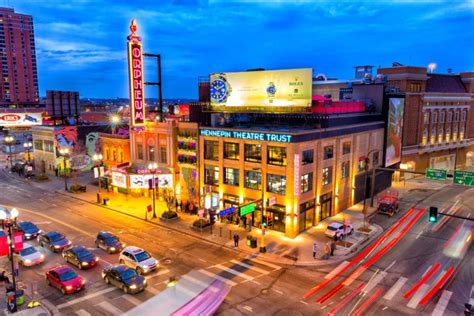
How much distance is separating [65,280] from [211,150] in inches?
945

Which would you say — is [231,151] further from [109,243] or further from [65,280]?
[65,280]

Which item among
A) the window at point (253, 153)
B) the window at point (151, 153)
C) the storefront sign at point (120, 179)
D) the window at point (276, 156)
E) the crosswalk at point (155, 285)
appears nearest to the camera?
the crosswalk at point (155, 285)

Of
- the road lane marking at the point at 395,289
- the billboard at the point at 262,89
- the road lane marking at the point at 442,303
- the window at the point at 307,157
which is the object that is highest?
the billboard at the point at 262,89

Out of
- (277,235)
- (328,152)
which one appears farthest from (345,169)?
(277,235)

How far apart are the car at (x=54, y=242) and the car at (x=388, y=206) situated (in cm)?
3759

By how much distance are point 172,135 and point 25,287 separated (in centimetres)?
2659

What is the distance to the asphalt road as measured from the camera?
25.6 metres

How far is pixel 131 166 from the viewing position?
56062 millimetres

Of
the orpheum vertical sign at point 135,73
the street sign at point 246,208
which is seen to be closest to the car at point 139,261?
the street sign at point 246,208

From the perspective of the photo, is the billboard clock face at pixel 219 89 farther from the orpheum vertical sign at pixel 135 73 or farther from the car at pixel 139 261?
the car at pixel 139 261

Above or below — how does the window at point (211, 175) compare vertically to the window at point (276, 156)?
below

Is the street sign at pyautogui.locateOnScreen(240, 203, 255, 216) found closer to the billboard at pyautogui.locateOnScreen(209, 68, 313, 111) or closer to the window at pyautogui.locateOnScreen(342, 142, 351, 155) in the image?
the billboard at pyautogui.locateOnScreen(209, 68, 313, 111)

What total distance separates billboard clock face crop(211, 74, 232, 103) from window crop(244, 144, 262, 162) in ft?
39.0

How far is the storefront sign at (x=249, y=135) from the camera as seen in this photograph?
128 feet
